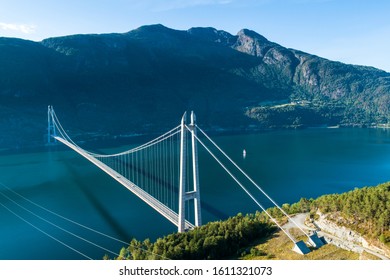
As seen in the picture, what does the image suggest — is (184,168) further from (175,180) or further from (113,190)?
(175,180)

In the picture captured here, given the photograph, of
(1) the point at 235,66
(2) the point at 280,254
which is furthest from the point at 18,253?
(1) the point at 235,66

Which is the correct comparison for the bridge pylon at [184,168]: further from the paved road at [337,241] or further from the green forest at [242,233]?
the paved road at [337,241]

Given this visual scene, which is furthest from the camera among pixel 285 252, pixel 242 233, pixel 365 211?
pixel 242 233

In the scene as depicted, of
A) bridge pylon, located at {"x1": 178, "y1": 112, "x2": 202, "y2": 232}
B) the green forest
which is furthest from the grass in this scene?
bridge pylon, located at {"x1": 178, "y1": 112, "x2": 202, "y2": 232}

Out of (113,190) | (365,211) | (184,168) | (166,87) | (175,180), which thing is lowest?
(113,190)

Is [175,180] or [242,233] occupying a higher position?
[242,233]

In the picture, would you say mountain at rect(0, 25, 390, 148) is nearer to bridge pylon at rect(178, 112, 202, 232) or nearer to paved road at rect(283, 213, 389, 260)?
bridge pylon at rect(178, 112, 202, 232)

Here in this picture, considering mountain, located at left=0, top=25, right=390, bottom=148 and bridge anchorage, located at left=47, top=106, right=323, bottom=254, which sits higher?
mountain, located at left=0, top=25, right=390, bottom=148

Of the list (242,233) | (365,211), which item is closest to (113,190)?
(242,233)
